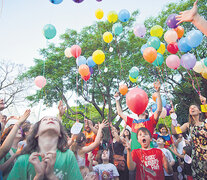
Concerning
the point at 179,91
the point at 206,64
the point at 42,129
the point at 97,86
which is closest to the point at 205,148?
the point at 42,129

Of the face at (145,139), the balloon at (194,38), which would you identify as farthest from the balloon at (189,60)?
the face at (145,139)

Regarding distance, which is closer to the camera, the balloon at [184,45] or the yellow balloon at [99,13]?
the balloon at [184,45]

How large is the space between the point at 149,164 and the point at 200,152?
0.88 m

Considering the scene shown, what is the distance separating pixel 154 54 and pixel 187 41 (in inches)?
39.8

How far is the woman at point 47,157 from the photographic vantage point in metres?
1.29

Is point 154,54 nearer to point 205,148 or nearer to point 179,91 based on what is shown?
point 205,148

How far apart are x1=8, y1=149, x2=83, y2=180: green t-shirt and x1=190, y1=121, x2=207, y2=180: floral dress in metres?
2.01

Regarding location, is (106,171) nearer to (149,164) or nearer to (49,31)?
(149,164)

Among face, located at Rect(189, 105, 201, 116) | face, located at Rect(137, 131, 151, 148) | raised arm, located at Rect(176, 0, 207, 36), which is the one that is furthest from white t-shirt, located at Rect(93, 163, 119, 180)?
raised arm, located at Rect(176, 0, 207, 36)

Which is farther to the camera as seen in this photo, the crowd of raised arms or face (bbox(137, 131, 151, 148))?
face (bbox(137, 131, 151, 148))

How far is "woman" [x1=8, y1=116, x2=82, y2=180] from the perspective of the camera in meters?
1.29

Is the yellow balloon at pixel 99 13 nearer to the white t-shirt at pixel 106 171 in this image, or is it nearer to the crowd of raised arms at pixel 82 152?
the crowd of raised arms at pixel 82 152

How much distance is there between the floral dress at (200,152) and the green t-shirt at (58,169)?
6.60 feet

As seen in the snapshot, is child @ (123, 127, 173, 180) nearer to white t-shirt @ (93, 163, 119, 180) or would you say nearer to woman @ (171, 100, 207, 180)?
woman @ (171, 100, 207, 180)
